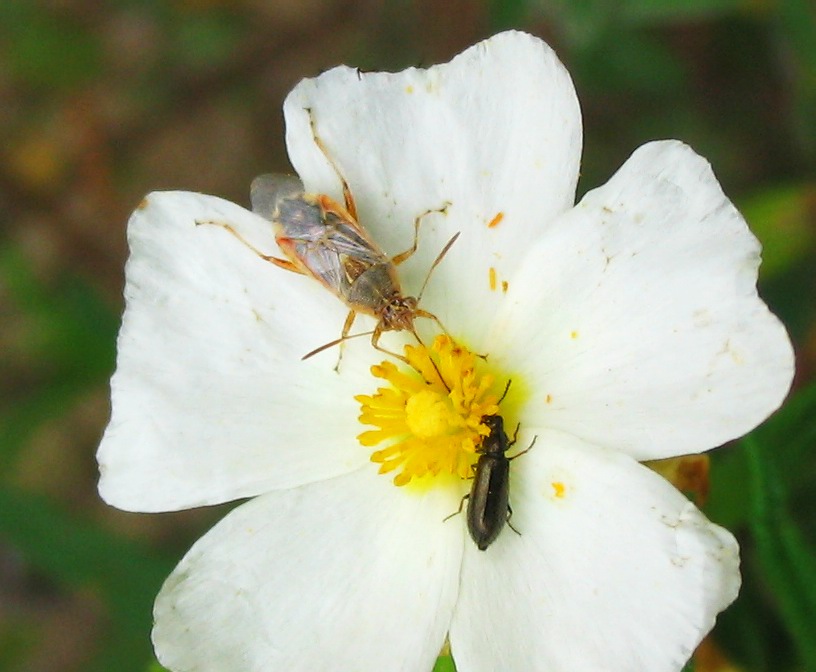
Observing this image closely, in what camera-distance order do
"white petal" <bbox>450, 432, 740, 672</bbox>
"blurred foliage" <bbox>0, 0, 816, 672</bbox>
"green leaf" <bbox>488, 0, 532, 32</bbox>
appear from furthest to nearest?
"green leaf" <bbox>488, 0, 532, 32</bbox> → "blurred foliage" <bbox>0, 0, 816, 672</bbox> → "white petal" <bbox>450, 432, 740, 672</bbox>

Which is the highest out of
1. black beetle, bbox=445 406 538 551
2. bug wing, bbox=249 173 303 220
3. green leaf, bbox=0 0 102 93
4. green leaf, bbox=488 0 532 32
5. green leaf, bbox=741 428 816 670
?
bug wing, bbox=249 173 303 220

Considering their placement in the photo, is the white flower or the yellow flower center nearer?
the white flower

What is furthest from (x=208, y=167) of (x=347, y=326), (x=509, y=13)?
(x=347, y=326)

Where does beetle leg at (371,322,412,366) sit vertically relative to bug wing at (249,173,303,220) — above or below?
below

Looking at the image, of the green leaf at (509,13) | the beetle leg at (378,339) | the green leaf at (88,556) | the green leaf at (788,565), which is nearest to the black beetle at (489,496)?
the beetle leg at (378,339)

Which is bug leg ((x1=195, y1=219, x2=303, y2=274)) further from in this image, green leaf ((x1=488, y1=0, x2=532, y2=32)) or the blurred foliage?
green leaf ((x1=488, y1=0, x2=532, y2=32))

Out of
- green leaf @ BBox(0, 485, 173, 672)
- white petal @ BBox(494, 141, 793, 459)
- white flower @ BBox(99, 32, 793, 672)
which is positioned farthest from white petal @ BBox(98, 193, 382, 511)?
green leaf @ BBox(0, 485, 173, 672)

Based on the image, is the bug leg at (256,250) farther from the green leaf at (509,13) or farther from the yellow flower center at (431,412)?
the green leaf at (509,13)
